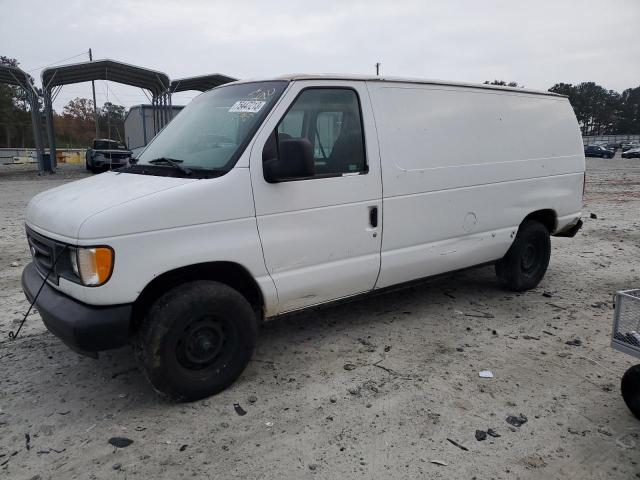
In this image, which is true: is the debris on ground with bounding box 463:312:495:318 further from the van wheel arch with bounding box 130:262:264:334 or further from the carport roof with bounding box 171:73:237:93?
the carport roof with bounding box 171:73:237:93

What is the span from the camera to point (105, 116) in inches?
2510

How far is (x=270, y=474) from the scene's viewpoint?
2.56 meters

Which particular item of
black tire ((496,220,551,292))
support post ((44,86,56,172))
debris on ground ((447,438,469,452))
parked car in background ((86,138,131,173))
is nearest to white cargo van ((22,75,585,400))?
Result: black tire ((496,220,551,292))

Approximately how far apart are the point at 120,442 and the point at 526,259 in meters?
4.45

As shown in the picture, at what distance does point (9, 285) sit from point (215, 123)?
3613 millimetres

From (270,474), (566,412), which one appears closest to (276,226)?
(270,474)

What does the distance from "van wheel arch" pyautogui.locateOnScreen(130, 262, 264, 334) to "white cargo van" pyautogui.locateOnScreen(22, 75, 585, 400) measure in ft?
0.04

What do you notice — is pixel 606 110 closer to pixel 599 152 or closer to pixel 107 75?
pixel 599 152

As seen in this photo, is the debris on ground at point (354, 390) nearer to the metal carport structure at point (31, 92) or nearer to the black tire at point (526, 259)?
the black tire at point (526, 259)

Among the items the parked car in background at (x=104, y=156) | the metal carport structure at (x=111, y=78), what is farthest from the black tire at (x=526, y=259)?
the metal carport structure at (x=111, y=78)

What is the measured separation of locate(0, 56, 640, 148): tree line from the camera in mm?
45928

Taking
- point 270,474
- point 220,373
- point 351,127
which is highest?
point 351,127

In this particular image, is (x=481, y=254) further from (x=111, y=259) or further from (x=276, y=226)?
(x=111, y=259)

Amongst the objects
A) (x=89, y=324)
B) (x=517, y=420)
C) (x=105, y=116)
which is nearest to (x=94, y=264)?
(x=89, y=324)
